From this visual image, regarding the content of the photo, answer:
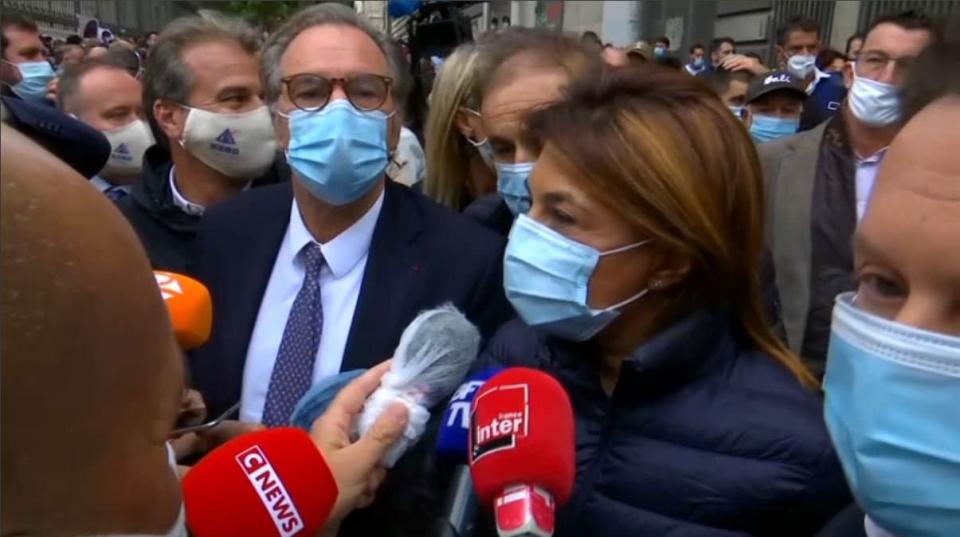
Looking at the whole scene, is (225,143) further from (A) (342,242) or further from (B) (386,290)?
(B) (386,290)

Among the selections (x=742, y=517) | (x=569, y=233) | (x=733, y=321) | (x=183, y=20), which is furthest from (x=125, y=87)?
(x=742, y=517)

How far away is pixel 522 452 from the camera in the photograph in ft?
3.90

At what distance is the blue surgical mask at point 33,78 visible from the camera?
6070mm

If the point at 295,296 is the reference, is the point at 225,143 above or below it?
above

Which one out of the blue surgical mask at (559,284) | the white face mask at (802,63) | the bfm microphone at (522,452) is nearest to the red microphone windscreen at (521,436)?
the bfm microphone at (522,452)

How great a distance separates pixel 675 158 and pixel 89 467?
106 cm

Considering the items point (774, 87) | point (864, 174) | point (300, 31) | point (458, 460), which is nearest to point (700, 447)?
point (458, 460)

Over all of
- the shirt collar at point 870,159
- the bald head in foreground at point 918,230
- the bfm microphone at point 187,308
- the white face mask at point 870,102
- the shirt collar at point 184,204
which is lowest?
the shirt collar at point 184,204

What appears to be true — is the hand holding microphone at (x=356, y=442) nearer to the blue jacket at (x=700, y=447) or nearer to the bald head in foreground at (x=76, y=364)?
the blue jacket at (x=700, y=447)

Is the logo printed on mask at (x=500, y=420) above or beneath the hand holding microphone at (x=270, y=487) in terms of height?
above

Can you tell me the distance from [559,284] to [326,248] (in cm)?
68

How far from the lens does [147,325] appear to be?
0.84 m

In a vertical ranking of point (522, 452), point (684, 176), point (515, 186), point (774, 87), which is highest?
point (684, 176)

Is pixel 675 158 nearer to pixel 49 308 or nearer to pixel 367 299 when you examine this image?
pixel 367 299
